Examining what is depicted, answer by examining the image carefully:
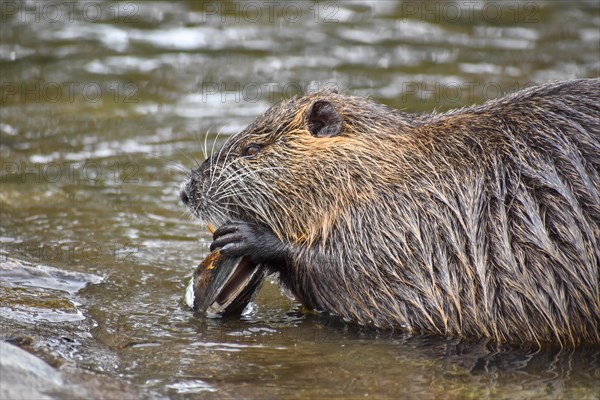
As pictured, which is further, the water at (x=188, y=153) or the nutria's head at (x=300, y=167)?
the nutria's head at (x=300, y=167)

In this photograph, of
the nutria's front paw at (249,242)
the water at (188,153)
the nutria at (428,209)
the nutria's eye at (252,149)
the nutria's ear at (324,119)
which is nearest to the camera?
the water at (188,153)

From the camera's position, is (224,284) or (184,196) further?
(184,196)

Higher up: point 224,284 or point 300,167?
point 300,167

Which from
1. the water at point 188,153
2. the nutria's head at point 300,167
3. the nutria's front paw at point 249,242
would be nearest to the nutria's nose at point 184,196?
the nutria's head at point 300,167

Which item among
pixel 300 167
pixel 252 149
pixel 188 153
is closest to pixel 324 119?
pixel 300 167

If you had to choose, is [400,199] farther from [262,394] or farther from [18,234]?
[18,234]

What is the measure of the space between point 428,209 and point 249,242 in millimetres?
877

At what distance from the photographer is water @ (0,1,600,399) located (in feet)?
14.4

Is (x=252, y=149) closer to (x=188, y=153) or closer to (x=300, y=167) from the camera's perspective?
(x=300, y=167)

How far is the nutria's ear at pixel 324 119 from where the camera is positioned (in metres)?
5.17

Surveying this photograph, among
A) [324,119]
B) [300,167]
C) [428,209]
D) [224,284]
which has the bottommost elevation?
[224,284]

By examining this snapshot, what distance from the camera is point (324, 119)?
5.20 metres

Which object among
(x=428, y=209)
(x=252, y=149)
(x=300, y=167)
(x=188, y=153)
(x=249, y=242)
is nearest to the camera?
(x=428, y=209)

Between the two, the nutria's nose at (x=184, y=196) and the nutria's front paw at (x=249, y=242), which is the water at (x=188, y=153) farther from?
the nutria's nose at (x=184, y=196)
